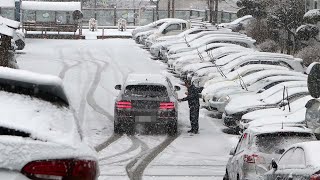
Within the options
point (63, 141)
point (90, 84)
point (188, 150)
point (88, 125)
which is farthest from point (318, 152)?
point (90, 84)

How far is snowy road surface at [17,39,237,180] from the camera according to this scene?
49.5 ft

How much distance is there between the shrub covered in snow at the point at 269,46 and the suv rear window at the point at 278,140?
29166mm

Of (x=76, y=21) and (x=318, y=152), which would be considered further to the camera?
A: (x=76, y=21)

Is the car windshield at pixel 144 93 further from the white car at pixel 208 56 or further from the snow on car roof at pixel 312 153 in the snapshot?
the snow on car roof at pixel 312 153

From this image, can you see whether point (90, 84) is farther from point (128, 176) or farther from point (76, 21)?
point (76, 21)

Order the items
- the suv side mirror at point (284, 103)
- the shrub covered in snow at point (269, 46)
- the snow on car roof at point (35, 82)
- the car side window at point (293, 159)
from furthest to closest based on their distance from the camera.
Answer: the shrub covered in snow at point (269, 46)
the suv side mirror at point (284, 103)
the car side window at point (293, 159)
the snow on car roof at point (35, 82)

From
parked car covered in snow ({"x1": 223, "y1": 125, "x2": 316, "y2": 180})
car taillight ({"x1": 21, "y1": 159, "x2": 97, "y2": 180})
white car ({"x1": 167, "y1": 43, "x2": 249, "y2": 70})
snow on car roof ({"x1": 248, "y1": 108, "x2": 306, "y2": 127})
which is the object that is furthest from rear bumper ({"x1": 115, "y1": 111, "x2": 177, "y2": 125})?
car taillight ({"x1": 21, "y1": 159, "x2": 97, "y2": 180})

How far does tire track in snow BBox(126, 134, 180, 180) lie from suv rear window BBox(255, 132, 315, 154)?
11.7 ft

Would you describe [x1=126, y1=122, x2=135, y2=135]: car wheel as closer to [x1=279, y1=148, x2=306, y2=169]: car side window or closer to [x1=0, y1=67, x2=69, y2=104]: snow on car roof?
[x1=279, y1=148, x2=306, y2=169]: car side window

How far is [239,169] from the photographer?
1149 centimetres

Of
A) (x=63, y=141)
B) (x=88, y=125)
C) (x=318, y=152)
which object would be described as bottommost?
(x=88, y=125)

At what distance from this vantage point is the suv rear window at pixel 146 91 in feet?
64.4

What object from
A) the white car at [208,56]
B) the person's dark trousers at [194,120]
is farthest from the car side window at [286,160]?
the white car at [208,56]

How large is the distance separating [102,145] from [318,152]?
1048 centimetres
